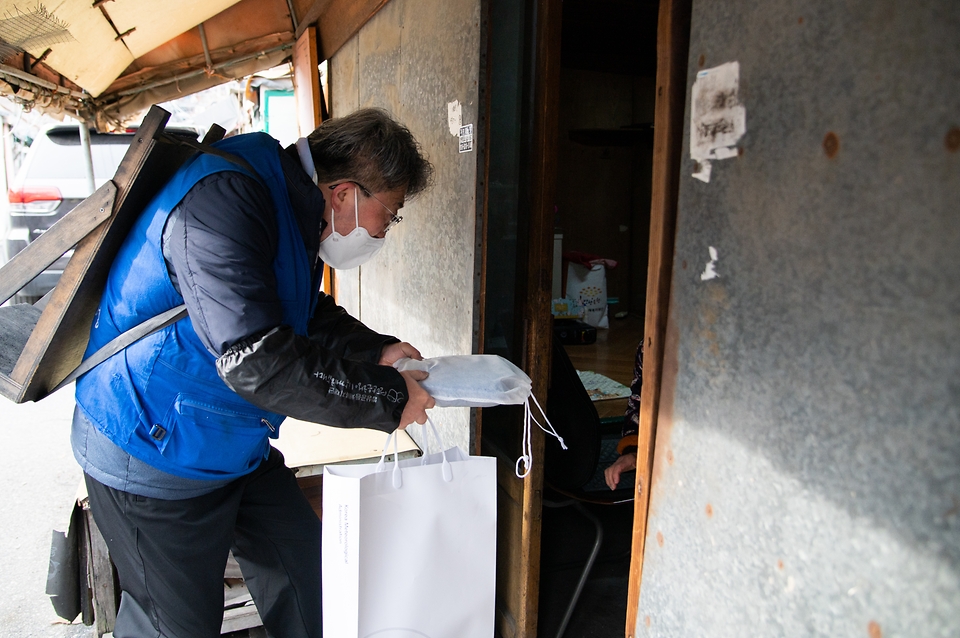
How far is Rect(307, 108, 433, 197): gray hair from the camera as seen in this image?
165 centimetres

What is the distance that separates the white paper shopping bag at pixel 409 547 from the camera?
1.55 meters

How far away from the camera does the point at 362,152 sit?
5.41 ft

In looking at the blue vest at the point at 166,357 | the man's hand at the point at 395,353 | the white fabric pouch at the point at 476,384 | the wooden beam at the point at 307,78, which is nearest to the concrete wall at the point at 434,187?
the man's hand at the point at 395,353

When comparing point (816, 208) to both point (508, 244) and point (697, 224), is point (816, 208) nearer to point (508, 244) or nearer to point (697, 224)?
point (697, 224)

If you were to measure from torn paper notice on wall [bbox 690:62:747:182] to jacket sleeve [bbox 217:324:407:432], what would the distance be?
2.53 feet

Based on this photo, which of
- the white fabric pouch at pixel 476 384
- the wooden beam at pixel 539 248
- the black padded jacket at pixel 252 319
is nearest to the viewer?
the black padded jacket at pixel 252 319

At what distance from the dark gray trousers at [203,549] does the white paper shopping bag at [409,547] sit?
314mm

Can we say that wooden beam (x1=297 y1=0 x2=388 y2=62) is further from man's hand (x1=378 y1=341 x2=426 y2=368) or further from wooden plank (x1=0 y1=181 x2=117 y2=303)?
wooden plank (x1=0 y1=181 x2=117 y2=303)

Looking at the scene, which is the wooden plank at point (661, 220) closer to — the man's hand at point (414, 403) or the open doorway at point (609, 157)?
the man's hand at point (414, 403)

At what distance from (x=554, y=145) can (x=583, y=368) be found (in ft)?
8.13

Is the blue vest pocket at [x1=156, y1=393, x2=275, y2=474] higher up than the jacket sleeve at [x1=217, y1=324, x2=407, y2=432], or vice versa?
the jacket sleeve at [x1=217, y1=324, x2=407, y2=432]

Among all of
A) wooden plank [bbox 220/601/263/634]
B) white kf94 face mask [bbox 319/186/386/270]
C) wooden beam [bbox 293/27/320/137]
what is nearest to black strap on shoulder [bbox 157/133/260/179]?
white kf94 face mask [bbox 319/186/386/270]

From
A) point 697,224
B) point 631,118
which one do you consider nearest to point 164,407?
point 697,224

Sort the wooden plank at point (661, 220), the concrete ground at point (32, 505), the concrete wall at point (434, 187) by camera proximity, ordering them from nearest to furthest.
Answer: the wooden plank at point (661, 220) < the concrete wall at point (434, 187) < the concrete ground at point (32, 505)
